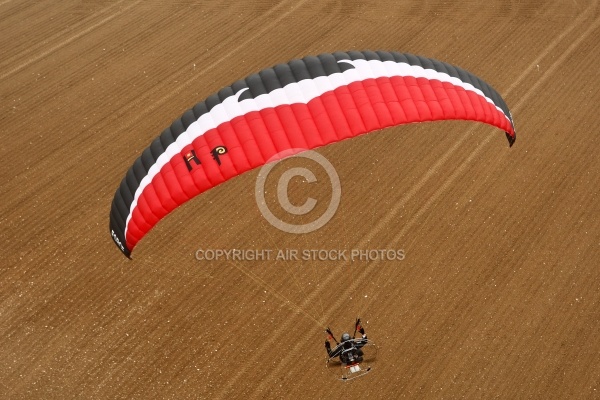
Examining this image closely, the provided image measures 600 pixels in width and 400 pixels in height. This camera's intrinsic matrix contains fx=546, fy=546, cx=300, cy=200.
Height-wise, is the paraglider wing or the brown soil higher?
the paraglider wing

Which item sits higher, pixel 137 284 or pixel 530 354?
pixel 137 284

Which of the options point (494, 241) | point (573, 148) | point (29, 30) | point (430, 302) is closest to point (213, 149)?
point (430, 302)

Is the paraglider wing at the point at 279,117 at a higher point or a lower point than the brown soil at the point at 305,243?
higher

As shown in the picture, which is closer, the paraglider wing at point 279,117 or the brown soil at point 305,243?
the paraglider wing at point 279,117

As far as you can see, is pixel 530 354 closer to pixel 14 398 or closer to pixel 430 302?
pixel 430 302

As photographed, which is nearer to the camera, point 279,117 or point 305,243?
point 279,117

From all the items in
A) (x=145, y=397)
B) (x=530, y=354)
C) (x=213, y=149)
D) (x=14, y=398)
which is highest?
(x=213, y=149)

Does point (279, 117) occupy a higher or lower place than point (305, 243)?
higher

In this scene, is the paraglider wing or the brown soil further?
the brown soil
